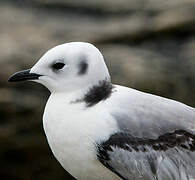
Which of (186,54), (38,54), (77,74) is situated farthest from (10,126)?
(77,74)

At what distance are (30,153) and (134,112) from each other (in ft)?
6.63

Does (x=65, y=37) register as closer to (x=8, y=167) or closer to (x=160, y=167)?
(x=8, y=167)

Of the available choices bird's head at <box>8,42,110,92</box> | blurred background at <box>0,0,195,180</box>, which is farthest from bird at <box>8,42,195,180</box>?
blurred background at <box>0,0,195,180</box>

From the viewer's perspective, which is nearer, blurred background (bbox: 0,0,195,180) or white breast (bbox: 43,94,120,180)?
white breast (bbox: 43,94,120,180)

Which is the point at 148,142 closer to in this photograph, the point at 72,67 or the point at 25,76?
the point at 72,67

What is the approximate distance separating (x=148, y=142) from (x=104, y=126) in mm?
203

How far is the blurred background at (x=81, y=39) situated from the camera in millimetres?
4988

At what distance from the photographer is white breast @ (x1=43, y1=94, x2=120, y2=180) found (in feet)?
10.0

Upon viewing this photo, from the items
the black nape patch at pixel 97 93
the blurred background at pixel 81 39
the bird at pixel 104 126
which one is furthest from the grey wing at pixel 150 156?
the blurred background at pixel 81 39

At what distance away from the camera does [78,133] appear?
3.07 meters

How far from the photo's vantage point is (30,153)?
198 inches

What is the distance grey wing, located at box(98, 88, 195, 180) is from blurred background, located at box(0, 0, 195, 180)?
1.87 metres

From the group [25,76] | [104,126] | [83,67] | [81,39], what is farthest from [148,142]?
[81,39]

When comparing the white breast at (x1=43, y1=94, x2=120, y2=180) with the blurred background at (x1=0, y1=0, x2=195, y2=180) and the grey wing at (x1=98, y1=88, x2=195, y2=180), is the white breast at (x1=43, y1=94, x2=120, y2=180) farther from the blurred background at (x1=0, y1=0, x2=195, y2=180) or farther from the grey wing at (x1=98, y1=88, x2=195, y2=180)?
the blurred background at (x1=0, y1=0, x2=195, y2=180)
